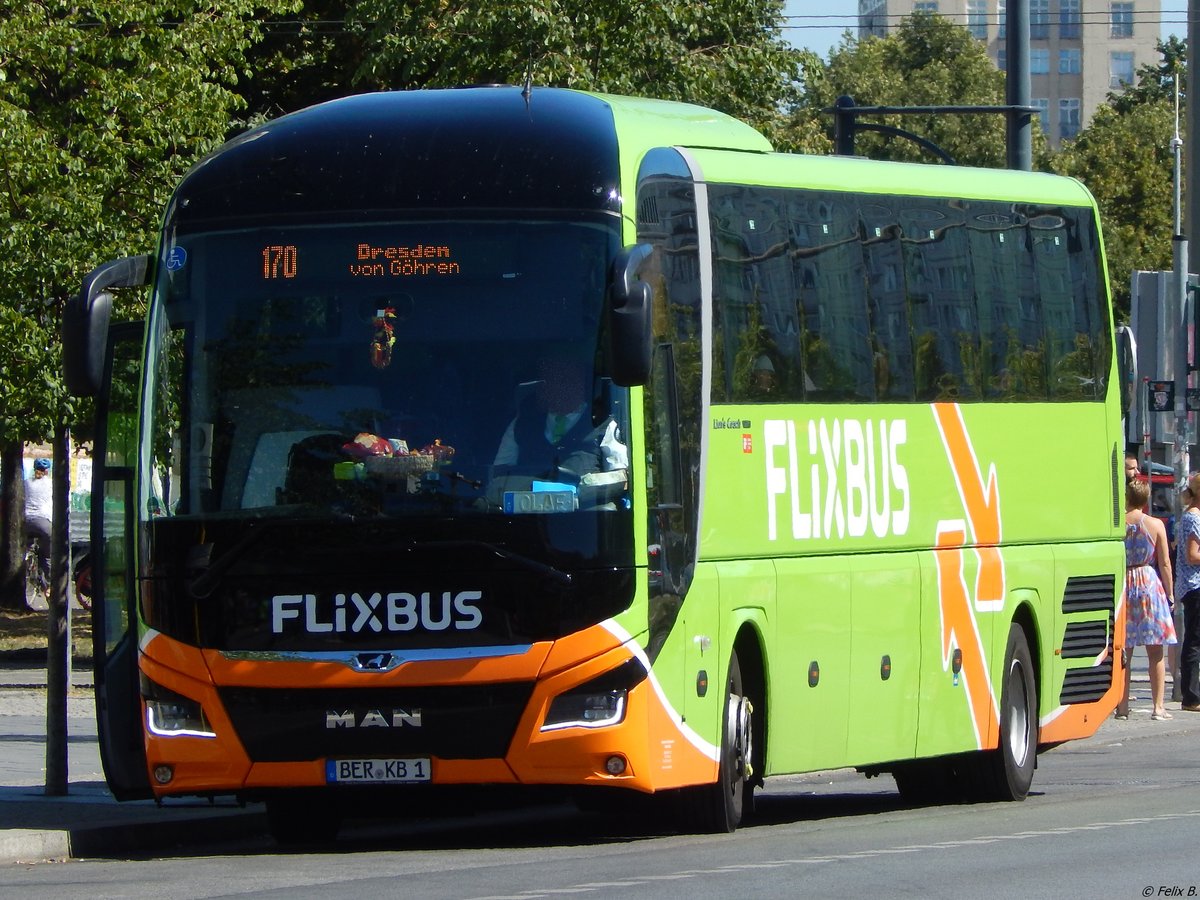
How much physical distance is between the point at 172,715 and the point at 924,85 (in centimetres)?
6881

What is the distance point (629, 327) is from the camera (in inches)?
424

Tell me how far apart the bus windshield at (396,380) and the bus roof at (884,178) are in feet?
5.25

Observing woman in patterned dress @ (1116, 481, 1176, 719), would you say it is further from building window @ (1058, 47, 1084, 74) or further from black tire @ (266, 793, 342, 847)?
building window @ (1058, 47, 1084, 74)

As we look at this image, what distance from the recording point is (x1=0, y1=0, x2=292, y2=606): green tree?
2031 centimetres

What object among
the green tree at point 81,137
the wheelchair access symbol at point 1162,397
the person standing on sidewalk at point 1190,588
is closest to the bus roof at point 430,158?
the green tree at point 81,137

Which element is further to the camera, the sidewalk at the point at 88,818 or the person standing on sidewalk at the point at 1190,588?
the person standing on sidewalk at the point at 1190,588

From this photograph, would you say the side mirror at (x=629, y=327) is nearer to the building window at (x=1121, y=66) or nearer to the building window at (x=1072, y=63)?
the building window at (x=1072, y=63)

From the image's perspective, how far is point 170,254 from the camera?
463 inches

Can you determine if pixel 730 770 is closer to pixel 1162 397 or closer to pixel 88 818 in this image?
pixel 88 818

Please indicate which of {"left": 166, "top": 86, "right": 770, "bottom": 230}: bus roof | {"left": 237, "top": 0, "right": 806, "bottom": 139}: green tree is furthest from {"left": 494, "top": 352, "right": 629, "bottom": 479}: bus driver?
{"left": 237, "top": 0, "right": 806, "bottom": 139}: green tree

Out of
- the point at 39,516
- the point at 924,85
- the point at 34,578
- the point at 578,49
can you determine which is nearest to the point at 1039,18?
the point at 924,85

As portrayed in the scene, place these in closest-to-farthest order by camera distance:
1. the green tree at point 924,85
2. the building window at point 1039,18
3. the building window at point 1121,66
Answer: the green tree at point 924,85 < the building window at point 1039,18 < the building window at point 1121,66

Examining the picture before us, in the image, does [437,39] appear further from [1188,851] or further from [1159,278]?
[1188,851]

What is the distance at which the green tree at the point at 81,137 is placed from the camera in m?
20.3
